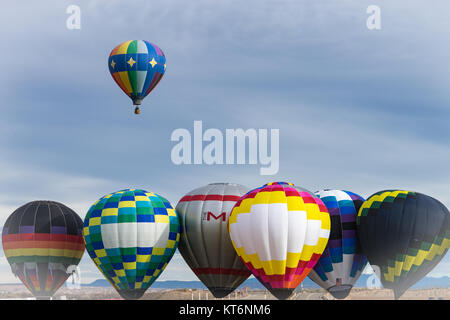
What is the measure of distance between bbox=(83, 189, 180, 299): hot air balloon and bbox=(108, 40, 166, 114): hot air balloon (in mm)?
6085

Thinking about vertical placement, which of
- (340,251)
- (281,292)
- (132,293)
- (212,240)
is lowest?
(132,293)

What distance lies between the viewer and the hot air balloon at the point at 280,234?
105 ft

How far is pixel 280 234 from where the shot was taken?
32.0 metres

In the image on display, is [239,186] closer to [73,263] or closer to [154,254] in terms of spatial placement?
[154,254]

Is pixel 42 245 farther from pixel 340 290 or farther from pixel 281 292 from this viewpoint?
pixel 340 290

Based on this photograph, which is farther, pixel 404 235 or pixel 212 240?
pixel 212 240

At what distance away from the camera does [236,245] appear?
3316 cm

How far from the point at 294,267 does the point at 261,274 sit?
1.34 metres

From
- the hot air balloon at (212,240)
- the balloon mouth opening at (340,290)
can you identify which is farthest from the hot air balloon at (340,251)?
the hot air balloon at (212,240)

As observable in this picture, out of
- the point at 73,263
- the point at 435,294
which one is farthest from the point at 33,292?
the point at 435,294

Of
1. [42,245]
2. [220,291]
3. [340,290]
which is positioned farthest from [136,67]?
[340,290]

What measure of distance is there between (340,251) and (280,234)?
3.96 m

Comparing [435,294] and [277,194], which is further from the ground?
[277,194]

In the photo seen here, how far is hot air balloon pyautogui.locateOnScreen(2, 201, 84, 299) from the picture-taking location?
37.9 metres
